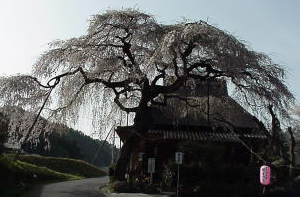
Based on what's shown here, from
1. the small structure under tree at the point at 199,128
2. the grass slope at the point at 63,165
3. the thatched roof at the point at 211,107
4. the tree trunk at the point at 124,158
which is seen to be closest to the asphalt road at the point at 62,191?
the tree trunk at the point at 124,158

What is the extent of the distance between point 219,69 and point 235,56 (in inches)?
72.1

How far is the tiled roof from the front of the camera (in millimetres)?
19641

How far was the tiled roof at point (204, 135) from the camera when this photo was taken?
64.4 ft

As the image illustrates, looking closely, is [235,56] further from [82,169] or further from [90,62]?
[82,169]

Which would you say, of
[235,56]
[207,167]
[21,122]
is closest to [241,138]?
[207,167]

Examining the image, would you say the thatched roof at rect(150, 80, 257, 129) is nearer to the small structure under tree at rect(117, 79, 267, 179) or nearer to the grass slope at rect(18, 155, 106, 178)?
the small structure under tree at rect(117, 79, 267, 179)

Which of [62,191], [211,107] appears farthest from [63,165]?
[211,107]

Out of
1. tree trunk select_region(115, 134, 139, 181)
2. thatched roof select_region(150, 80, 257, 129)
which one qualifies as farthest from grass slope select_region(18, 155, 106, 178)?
tree trunk select_region(115, 134, 139, 181)

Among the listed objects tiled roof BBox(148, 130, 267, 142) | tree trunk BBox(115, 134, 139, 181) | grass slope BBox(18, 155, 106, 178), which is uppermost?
tiled roof BBox(148, 130, 267, 142)

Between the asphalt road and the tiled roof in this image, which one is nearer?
the asphalt road

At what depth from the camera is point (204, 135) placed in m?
20.8

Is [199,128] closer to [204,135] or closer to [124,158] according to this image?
[204,135]

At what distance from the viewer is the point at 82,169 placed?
39.1 metres

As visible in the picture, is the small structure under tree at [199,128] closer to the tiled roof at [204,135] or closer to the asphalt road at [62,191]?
the tiled roof at [204,135]
